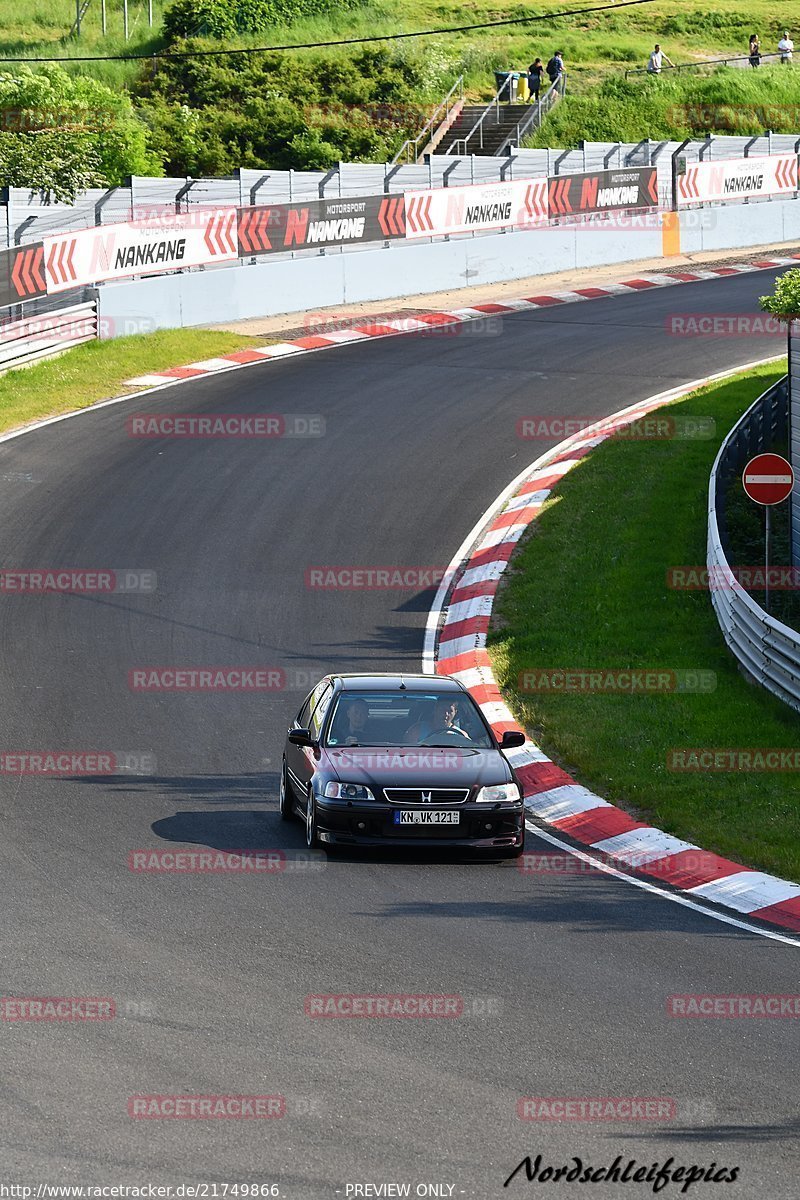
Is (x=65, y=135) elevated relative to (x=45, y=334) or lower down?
elevated

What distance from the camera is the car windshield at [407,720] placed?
1341 centimetres

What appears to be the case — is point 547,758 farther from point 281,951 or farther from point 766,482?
point 281,951

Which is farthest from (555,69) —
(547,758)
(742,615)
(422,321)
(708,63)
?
(547,758)

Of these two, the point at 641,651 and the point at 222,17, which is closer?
the point at 641,651

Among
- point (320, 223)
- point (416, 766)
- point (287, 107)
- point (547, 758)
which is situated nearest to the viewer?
point (416, 766)

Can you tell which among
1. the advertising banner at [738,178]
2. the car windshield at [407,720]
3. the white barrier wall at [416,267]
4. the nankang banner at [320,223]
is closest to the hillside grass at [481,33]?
the advertising banner at [738,178]

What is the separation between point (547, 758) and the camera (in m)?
15.9

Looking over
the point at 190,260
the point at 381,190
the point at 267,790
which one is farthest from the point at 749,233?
the point at 267,790

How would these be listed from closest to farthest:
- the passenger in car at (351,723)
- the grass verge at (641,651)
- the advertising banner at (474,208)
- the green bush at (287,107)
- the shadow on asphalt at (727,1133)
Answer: the shadow on asphalt at (727,1133)
the passenger in car at (351,723)
the grass verge at (641,651)
the advertising banner at (474,208)
the green bush at (287,107)

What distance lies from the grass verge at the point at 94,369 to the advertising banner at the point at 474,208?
7.14 metres

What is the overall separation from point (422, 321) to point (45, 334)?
875cm

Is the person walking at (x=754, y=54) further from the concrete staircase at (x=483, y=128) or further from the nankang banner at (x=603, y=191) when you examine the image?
the nankang banner at (x=603, y=191)

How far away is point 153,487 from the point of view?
80.5 ft

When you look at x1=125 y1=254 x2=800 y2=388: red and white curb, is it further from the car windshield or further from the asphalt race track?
the car windshield
